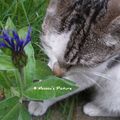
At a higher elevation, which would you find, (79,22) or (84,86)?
(79,22)

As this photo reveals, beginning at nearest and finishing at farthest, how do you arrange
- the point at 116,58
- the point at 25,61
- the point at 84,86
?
1. the point at 25,61
2. the point at 116,58
3. the point at 84,86

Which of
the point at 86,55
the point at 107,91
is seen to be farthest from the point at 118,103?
the point at 86,55

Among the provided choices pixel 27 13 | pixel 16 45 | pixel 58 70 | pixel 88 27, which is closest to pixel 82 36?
pixel 88 27

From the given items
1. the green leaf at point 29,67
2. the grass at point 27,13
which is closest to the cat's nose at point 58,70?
the green leaf at point 29,67

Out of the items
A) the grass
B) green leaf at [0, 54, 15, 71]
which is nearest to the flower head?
green leaf at [0, 54, 15, 71]

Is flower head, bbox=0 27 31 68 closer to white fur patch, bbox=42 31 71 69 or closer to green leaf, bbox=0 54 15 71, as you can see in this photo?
green leaf, bbox=0 54 15 71

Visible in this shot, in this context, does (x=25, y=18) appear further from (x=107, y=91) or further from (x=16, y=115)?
(x=16, y=115)

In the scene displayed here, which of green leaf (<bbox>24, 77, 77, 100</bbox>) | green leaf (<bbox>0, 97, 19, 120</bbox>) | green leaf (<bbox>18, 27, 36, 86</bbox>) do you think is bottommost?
green leaf (<bbox>0, 97, 19, 120</bbox>)
